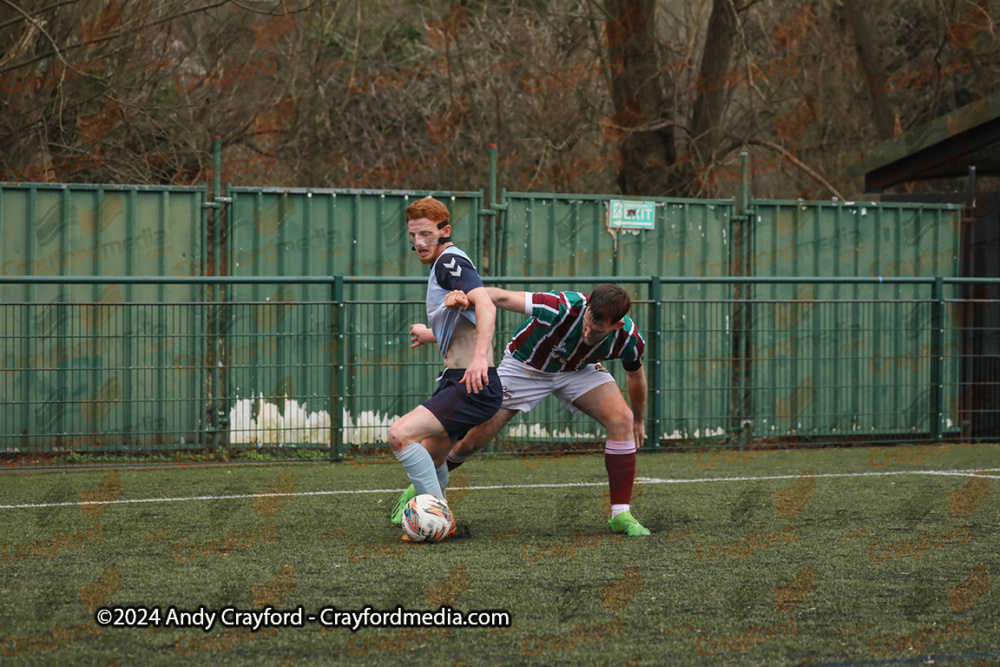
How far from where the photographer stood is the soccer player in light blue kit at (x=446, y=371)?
5988 mm

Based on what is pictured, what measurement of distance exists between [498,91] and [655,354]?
1037 centimetres

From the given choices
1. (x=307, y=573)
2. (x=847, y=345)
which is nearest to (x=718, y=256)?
(x=847, y=345)

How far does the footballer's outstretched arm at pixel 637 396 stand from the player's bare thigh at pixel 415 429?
107 cm

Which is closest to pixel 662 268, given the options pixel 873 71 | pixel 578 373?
pixel 578 373

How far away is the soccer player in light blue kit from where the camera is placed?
5988mm

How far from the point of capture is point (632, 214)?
11695 millimetres

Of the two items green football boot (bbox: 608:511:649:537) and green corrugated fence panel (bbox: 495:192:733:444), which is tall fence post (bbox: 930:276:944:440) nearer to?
green corrugated fence panel (bbox: 495:192:733:444)

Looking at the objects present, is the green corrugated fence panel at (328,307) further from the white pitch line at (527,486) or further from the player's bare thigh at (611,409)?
the player's bare thigh at (611,409)

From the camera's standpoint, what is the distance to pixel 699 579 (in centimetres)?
516

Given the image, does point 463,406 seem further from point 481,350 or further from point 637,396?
point 637,396

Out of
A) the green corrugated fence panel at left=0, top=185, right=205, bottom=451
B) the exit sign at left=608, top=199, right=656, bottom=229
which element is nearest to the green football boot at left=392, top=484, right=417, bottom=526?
the green corrugated fence panel at left=0, top=185, right=205, bottom=451

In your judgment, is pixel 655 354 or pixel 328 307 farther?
pixel 655 354

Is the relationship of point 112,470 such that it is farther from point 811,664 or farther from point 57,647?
point 811,664

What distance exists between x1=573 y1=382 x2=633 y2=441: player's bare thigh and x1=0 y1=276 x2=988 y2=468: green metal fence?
147 inches
